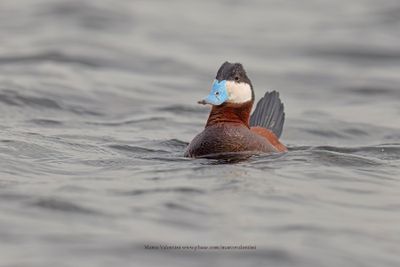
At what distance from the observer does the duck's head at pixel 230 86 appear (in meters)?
9.70

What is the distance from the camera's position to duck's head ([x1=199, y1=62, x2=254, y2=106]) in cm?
970

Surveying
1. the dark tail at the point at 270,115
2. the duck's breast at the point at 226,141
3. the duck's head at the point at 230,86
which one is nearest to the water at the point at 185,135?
the duck's breast at the point at 226,141

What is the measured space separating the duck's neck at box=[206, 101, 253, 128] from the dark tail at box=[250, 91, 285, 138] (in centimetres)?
126

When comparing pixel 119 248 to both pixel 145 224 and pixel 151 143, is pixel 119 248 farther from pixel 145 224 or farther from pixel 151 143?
pixel 151 143

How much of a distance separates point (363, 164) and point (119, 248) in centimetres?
365

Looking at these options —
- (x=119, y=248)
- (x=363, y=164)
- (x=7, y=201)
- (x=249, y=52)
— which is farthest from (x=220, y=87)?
(x=249, y=52)

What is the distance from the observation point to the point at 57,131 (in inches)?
470

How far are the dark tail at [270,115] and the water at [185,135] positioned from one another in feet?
1.33

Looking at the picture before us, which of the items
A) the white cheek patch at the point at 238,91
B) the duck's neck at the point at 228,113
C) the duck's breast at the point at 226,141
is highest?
the white cheek patch at the point at 238,91

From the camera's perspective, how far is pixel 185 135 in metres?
12.4

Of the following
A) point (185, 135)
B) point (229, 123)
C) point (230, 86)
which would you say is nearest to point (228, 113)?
point (229, 123)

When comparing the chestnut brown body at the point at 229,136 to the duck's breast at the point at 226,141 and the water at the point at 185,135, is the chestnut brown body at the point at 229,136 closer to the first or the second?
the duck's breast at the point at 226,141

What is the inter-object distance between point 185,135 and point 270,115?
1491mm

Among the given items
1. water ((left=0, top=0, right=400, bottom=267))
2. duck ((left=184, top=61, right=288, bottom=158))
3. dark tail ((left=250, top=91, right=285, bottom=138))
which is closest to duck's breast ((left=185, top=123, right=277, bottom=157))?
duck ((left=184, top=61, right=288, bottom=158))
